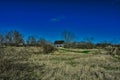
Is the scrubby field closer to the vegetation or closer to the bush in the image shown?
the vegetation

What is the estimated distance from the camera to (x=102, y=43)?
2370 inches

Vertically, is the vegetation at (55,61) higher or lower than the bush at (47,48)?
lower

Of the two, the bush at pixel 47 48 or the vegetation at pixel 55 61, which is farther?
the bush at pixel 47 48

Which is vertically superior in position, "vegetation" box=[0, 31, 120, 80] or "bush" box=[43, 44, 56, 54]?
"bush" box=[43, 44, 56, 54]

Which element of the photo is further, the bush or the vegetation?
the bush

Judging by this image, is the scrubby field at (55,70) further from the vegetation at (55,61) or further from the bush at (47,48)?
the bush at (47,48)

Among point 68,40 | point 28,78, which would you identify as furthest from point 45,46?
point 68,40

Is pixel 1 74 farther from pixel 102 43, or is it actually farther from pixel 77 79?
pixel 102 43

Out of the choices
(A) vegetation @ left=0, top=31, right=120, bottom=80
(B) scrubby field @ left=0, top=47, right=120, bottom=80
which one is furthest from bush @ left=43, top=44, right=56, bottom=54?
(B) scrubby field @ left=0, top=47, right=120, bottom=80

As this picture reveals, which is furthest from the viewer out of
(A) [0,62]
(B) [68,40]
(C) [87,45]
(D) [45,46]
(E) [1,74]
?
(B) [68,40]

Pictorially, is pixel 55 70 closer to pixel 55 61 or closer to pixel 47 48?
pixel 55 61

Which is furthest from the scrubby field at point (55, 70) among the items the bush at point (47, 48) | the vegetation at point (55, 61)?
the bush at point (47, 48)

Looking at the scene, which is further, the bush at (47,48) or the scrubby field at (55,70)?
the bush at (47,48)

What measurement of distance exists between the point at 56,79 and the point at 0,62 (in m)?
4.22
